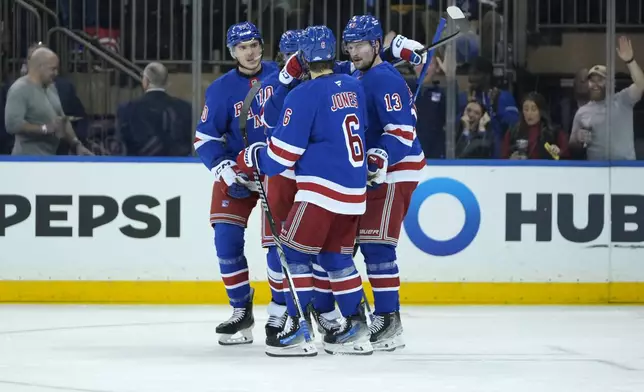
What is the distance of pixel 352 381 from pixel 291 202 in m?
1.16

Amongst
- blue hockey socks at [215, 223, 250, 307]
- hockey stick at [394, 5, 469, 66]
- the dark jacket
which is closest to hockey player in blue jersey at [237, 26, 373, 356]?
blue hockey socks at [215, 223, 250, 307]

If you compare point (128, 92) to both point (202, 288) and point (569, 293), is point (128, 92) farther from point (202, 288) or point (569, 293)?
point (569, 293)

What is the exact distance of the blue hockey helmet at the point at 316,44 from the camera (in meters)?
5.63

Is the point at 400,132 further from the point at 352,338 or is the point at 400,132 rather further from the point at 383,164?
the point at 352,338

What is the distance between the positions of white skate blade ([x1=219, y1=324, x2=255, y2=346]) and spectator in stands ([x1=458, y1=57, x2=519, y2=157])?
234 cm

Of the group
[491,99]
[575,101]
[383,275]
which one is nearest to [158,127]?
[491,99]

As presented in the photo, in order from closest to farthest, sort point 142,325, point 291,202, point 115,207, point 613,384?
point 613,384 → point 291,202 → point 142,325 → point 115,207

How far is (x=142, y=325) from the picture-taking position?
6.96 meters

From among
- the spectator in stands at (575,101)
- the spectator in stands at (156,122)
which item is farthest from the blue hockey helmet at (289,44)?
the spectator in stands at (575,101)

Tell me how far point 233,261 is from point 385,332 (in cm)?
74

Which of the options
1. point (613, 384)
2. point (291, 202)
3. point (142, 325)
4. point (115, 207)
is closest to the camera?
point (613, 384)

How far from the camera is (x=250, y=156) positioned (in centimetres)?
580

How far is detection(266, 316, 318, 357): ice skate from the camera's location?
19.0ft

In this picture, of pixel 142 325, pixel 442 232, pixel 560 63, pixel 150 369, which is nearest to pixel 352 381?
pixel 150 369
